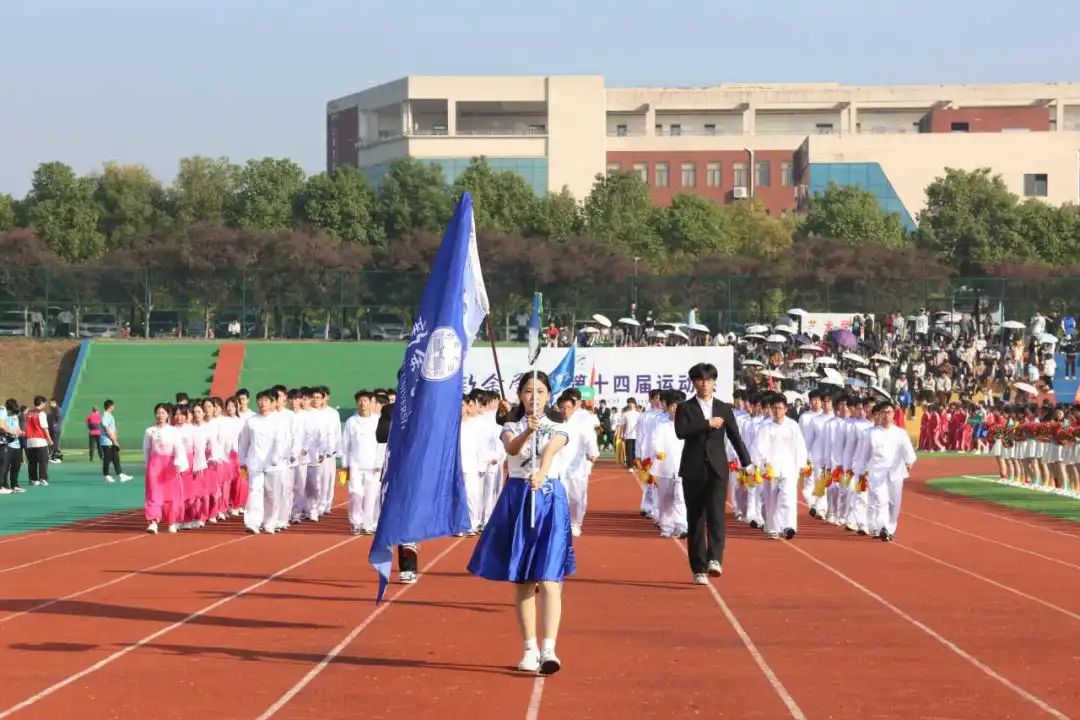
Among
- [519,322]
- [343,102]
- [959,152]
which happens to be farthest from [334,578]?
[343,102]

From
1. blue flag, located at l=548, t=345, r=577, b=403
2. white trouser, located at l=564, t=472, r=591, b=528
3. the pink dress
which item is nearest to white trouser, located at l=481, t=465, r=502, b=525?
white trouser, located at l=564, t=472, r=591, b=528

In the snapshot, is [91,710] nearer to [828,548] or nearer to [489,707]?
[489,707]

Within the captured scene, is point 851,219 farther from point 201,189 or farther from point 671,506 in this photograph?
point 671,506

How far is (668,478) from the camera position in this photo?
2211cm

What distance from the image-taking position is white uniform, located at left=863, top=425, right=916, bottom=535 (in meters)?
21.4

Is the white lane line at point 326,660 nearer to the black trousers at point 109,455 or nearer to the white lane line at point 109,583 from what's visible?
the white lane line at point 109,583

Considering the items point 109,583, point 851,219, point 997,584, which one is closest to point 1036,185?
point 851,219

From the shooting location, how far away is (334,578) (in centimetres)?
1614

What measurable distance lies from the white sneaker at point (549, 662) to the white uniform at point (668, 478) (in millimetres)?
11235

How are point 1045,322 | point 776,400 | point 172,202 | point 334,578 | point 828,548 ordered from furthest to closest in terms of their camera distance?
point 172,202
point 1045,322
point 776,400
point 828,548
point 334,578

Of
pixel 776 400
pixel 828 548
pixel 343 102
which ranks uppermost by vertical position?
pixel 343 102

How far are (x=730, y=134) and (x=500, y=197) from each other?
3176cm

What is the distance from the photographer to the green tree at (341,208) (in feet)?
258

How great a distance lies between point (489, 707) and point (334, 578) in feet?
22.8
